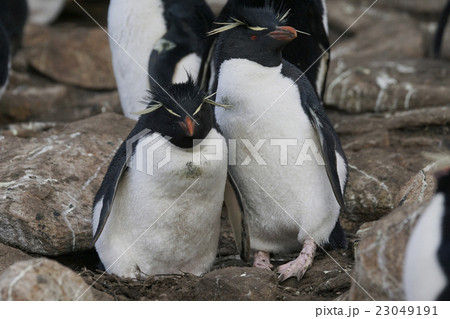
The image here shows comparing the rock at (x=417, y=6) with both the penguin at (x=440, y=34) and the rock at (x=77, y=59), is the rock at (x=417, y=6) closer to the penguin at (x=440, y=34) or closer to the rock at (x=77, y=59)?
the penguin at (x=440, y=34)

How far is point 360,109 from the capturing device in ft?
22.0

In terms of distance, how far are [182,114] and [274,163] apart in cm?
65

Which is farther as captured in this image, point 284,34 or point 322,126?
point 322,126

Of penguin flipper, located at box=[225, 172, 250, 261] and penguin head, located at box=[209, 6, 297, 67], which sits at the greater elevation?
penguin head, located at box=[209, 6, 297, 67]

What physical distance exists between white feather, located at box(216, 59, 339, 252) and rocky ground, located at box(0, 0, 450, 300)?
0.75ft

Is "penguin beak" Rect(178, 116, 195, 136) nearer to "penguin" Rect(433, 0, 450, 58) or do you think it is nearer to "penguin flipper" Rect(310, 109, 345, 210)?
"penguin flipper" Rect(310, 109, 345, 210)

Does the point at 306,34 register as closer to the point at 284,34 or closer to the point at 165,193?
the point at 284,34

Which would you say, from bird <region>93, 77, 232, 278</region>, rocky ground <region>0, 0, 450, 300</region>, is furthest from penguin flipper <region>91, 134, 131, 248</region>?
rocky ground <region>0, 0, 450, 300</region>

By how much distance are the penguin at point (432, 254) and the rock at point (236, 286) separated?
2.86 feet

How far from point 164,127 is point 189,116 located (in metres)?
0.17

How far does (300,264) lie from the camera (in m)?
4.09

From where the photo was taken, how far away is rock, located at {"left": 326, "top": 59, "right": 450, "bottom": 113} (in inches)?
259

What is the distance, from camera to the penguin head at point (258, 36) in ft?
13.0

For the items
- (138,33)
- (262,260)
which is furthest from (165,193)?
(138,33)
